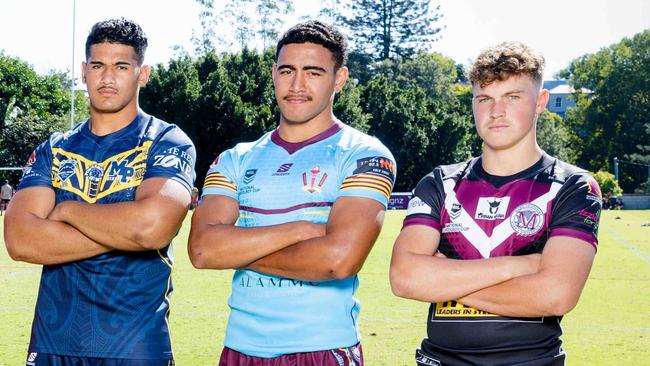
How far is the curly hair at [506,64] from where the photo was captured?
4188 mm

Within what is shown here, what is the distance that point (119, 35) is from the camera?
4.77m

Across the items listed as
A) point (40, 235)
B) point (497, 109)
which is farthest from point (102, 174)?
point (497, 109)

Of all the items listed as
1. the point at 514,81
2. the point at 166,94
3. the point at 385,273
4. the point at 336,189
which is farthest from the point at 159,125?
the point at 166,94

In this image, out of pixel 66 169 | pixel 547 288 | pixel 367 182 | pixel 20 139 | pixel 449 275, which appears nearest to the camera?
pixel 547 288

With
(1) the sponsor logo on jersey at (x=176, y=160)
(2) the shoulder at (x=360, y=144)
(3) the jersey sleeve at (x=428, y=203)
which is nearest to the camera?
(3) the jersey sleeve at (x=428, y=203)

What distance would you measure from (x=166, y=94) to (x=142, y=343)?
47.0 metres

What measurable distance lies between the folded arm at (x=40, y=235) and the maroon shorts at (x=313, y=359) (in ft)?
3.04

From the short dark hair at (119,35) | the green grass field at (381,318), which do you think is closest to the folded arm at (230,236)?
the short dark hair at (119,35)

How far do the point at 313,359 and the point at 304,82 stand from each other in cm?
147

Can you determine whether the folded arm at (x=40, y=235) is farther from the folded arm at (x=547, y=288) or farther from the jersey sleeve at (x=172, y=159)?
the folded arm at (x=547, y=288)

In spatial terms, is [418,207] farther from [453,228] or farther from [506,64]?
[506,64]

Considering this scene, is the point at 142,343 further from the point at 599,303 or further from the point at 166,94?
the point at 166,94

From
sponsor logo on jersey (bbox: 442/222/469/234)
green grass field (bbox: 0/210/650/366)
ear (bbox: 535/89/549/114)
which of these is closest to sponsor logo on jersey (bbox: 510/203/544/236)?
sponsor logo on jersey (bbox: 442/222/469/234)

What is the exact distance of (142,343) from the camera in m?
4.28
